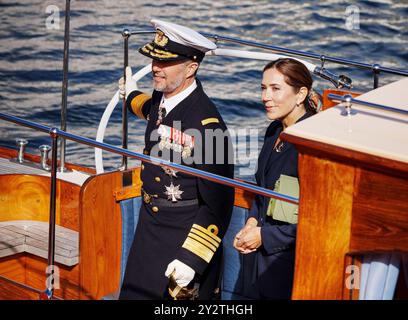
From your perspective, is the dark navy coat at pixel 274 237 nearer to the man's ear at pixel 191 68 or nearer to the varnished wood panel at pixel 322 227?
the man's ear at pixel 191 68

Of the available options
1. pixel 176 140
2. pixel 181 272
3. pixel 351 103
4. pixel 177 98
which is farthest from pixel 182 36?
pixel 351 103

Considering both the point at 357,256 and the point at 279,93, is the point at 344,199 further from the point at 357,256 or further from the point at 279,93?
the point at 279,93

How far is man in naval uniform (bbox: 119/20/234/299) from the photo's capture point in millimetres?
2762

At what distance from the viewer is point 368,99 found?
7.19ft

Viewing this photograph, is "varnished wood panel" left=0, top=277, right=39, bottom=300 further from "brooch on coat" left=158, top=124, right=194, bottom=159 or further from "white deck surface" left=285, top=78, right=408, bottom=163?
"white deck surface" left=285, top=78, right=408, bottom=163

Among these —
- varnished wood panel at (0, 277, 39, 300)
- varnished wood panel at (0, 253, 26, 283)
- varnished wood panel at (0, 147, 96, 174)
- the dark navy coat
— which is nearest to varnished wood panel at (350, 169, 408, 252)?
the dark navy coat

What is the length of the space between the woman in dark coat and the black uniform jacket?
124mm

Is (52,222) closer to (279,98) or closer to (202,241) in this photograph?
(202,241)

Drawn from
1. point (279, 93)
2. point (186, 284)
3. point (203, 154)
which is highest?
point (279, 93)

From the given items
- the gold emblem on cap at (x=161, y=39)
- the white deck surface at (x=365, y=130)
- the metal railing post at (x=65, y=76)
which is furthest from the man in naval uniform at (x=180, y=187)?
the metal railing post at (x=65, y=76)

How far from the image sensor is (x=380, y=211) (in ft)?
5.92

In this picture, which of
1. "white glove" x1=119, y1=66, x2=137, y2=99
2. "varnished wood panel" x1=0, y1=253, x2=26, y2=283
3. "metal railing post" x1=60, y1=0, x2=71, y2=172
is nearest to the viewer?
"white glove" x1=119, y1=66, x2=137, y2=99

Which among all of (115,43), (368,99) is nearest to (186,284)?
(368,99)

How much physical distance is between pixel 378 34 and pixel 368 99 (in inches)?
464
